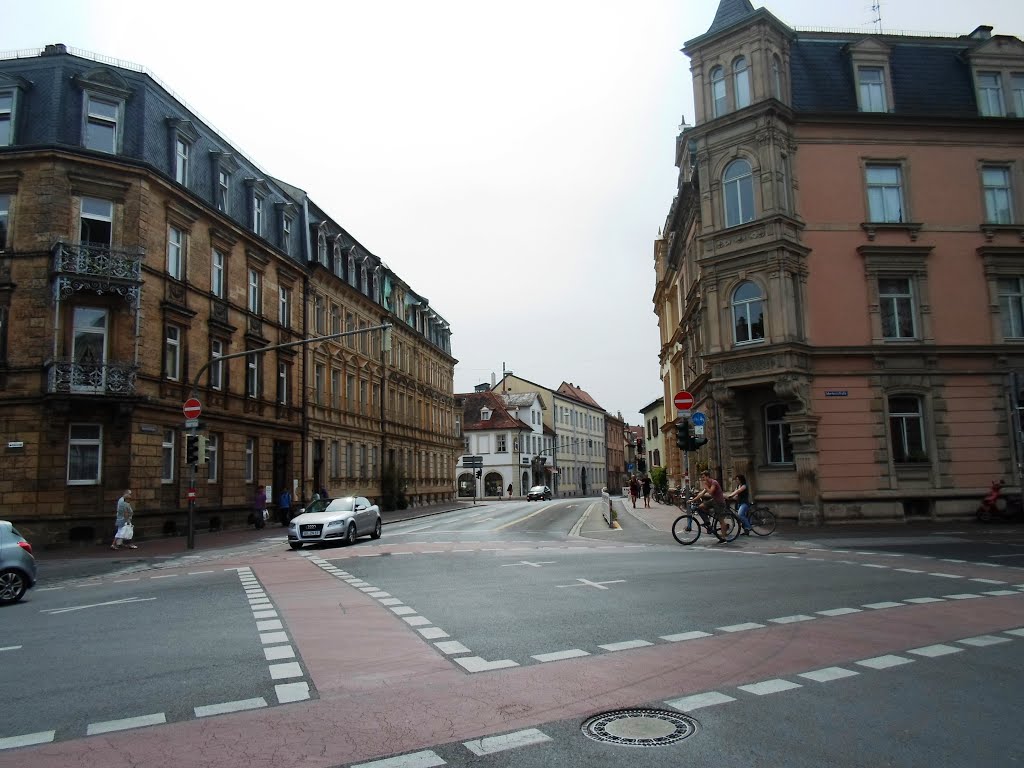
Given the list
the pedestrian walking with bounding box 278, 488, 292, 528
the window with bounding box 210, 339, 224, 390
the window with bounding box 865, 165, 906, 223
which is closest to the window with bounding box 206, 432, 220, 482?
the window with bounding box 210, 339, 224, 390

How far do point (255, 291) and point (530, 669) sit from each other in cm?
3117

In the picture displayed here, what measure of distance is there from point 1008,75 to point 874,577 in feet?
77.6

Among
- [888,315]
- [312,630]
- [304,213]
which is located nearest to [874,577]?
[312,630]

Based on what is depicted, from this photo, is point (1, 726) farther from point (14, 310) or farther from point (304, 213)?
point (304, 213)

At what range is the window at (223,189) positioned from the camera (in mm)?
32000

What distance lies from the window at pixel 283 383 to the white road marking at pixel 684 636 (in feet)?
102

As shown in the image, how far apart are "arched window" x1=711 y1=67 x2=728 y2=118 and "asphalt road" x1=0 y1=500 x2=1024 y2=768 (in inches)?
697

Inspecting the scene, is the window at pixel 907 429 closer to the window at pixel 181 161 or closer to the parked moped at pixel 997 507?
the parked moped at pixel 997 507

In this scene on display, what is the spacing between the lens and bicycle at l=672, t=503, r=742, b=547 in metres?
20.1

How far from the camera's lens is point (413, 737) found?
16.9 ft

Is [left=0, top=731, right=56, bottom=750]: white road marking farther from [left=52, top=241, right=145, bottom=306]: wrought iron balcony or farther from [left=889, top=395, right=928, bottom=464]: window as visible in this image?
[left=889, top=395, right=928, bottom=464]: window

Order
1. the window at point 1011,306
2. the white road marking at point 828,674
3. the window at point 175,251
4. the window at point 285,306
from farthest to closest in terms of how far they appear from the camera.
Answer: the window at point 285,306
the window at point 175,251
the window at point 1011,306
the white road marking at point 828,674

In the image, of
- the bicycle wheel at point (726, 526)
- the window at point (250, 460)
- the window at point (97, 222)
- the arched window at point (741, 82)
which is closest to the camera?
the bicycle wheel at point (726, 526)

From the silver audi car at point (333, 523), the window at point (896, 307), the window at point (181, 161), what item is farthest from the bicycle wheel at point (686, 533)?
the window at point (181, 161)
